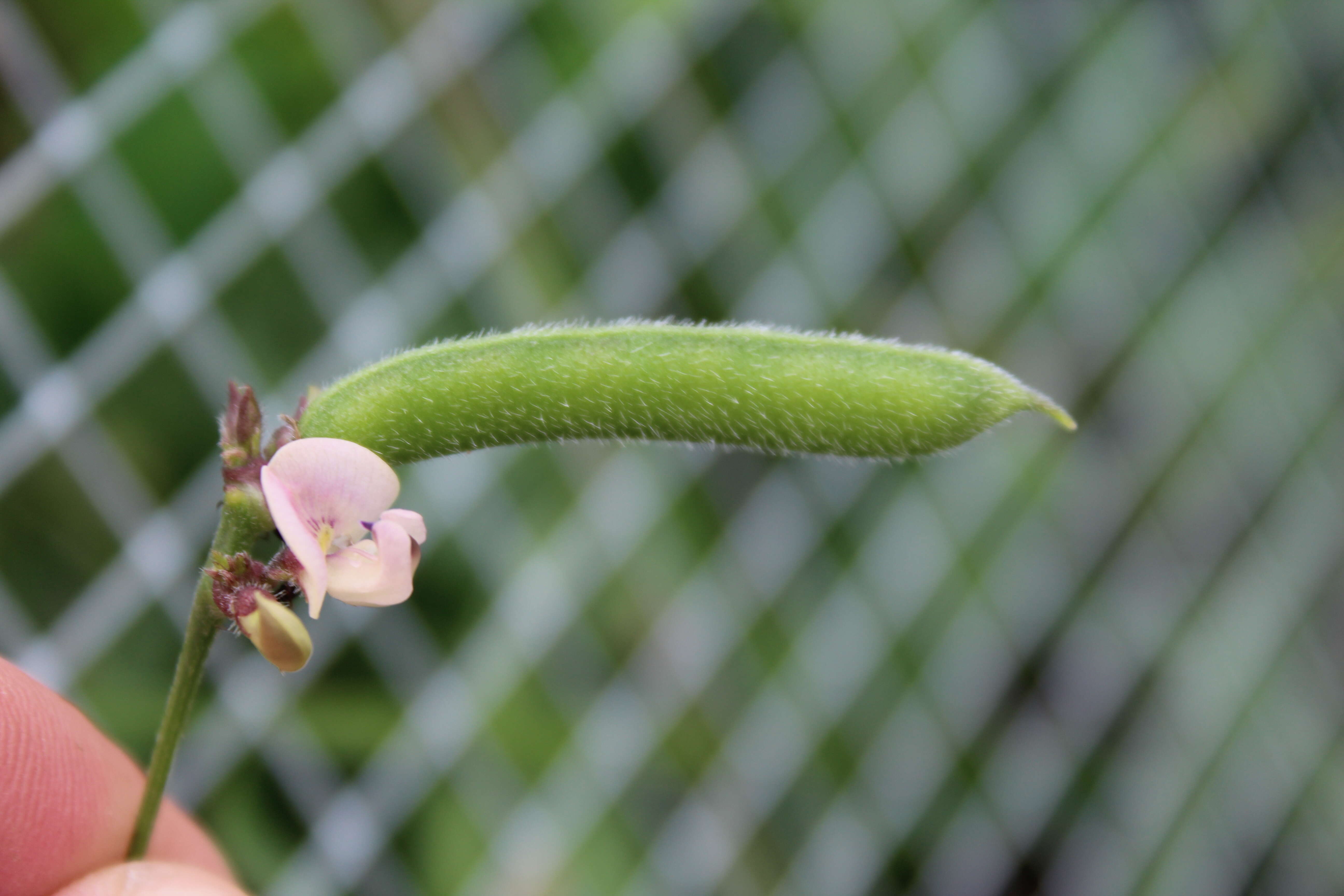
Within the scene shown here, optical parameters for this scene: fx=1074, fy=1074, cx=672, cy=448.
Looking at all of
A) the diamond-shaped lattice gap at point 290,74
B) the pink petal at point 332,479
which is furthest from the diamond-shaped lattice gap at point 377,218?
the pink petal at point 332,479

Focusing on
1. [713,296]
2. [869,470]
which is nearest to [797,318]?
[713,296]

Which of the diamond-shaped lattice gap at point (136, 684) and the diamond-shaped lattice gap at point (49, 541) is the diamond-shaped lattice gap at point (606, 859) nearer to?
the diamond-shaped lattice gap at point (136, 684)

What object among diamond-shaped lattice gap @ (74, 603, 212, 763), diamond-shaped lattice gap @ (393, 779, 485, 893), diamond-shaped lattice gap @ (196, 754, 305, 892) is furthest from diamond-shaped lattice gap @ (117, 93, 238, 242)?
diamond-shaped lattice gap @ (393, 779, 485, 893)

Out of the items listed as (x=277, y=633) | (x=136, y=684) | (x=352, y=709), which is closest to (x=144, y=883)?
(x=277, y=633)

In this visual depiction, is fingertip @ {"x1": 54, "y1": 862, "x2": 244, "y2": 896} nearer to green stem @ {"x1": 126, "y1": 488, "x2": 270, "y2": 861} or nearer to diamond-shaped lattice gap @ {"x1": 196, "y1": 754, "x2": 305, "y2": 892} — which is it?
green stem @ {"x1": 126, "y1": 488, "x2": 270, "y2": 861}

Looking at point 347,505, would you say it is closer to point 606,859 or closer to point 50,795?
point 50,795

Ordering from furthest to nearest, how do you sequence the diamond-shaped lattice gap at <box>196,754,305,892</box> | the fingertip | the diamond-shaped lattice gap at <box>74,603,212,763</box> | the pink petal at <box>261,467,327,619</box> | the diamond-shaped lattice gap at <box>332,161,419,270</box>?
the diamond-shaped lattice gap at <box>332,161,419,270</box> → the diamond-shaped lattice gap at <box>196,754,305,892</box> → the diamond-shaped lattice gap at <box>74,603,212,763</box> → the fingertip → the pink petal at <box>261,467,327,619</box>

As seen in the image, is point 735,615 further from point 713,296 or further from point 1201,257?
point 1201,257
